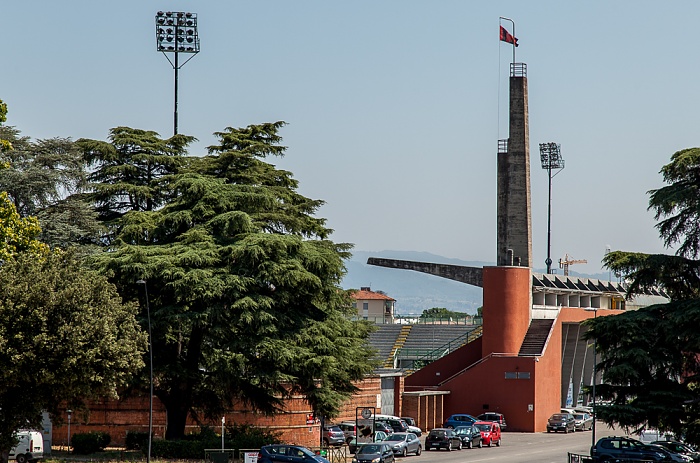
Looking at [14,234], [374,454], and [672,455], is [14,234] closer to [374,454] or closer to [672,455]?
[374,454]

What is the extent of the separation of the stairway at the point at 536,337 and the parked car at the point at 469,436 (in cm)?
1387

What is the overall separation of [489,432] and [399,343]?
26763mm

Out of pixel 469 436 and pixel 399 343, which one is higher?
pixel 399 343

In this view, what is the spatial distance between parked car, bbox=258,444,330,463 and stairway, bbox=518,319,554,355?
32.1 meters

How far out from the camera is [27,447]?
44.4 meters

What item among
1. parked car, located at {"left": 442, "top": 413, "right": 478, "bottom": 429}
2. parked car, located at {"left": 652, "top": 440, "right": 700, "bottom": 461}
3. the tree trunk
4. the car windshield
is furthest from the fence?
parked car, located at {"left": 652, "top": 440, "right": 700, "bottom": 461}

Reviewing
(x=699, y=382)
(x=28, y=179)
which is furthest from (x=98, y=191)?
(x=699, y=382)

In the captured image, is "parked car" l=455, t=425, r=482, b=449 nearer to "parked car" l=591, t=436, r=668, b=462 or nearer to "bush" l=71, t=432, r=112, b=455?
"parked car" l=591, t=436, r=668, b=462

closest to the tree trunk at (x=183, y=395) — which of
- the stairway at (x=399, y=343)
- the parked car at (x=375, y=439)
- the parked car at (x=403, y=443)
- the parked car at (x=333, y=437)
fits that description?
the parked car at (x=333, y=437)

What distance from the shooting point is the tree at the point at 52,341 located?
37875 mm

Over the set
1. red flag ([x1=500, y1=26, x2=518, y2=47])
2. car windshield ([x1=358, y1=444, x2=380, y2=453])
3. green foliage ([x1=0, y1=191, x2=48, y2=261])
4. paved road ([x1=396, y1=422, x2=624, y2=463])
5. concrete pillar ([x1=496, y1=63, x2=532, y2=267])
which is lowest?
paved road ([x1=396, y1=422, x2=624, y2=463])

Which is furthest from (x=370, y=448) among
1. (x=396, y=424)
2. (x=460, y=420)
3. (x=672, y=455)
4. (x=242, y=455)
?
(x=460, y=420)

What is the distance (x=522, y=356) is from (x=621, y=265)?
28.7 m

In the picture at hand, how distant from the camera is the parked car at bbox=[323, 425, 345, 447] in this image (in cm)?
5378
